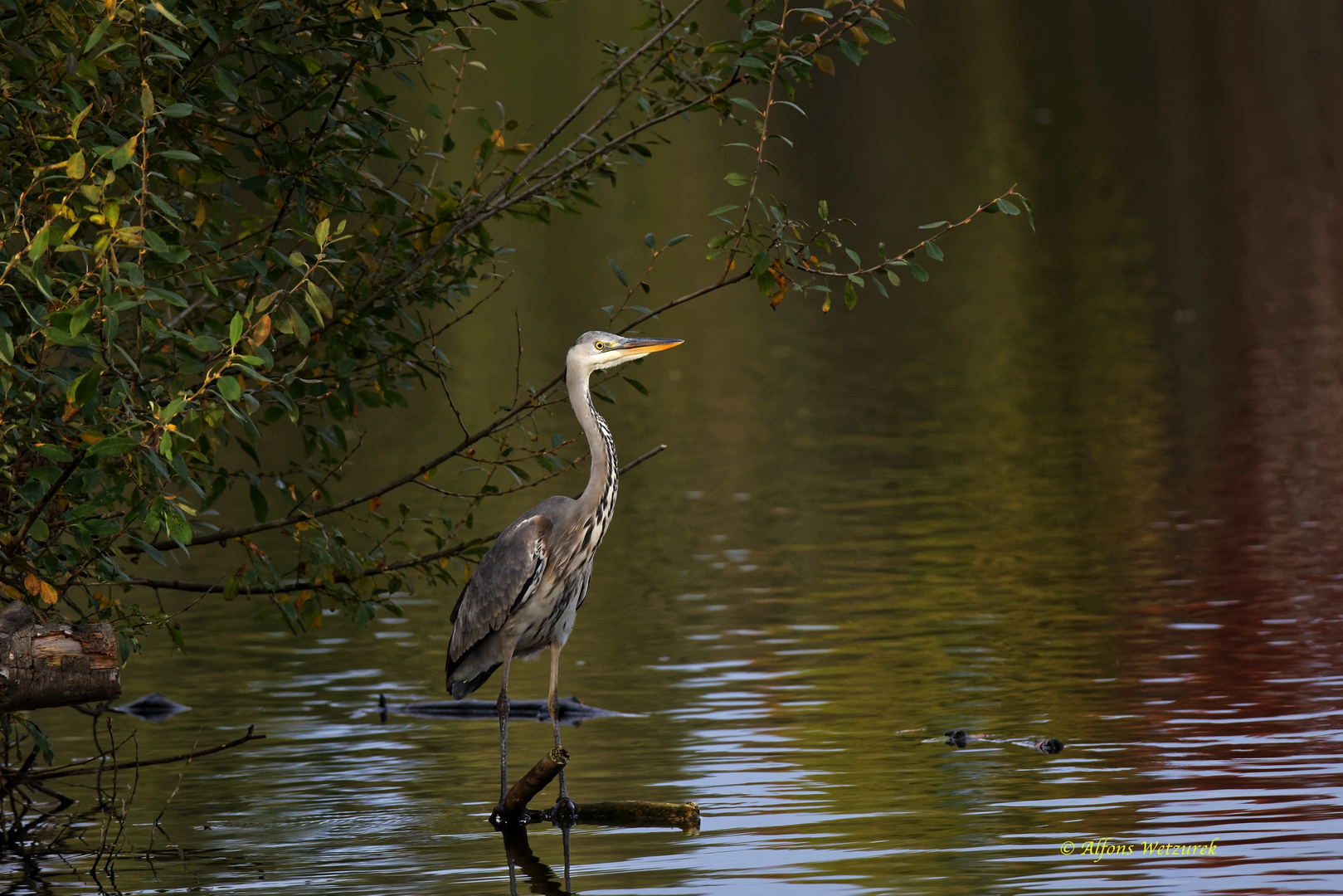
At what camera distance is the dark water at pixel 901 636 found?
1042 centimetres

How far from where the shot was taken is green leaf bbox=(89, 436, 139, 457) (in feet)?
26.0

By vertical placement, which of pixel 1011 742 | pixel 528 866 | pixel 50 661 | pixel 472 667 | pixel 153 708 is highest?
pixel 50 661

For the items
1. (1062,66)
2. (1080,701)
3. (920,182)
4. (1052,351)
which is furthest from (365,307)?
(1062,66)

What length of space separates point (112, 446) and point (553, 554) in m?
3.79

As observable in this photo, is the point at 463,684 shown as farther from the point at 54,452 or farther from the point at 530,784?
the point at 54,452

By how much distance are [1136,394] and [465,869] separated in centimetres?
1940

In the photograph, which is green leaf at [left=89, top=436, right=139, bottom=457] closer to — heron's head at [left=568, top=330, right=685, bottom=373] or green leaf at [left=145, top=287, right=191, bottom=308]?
green leaf at [left=145, top=287, right=191, bottom=308]

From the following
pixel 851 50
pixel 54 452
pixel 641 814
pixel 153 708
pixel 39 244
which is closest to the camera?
pixel 39 244

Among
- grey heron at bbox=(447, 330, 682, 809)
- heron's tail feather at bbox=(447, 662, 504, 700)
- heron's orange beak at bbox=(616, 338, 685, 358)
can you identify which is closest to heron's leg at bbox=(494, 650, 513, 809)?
grey heron at bbox=(447, 330, 682, 809)

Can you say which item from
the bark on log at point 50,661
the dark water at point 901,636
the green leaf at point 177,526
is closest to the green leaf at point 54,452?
the green leaf at point 177,526

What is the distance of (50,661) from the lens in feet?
26.8

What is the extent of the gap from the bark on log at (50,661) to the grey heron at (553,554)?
10.9ft

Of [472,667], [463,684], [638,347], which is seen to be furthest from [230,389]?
[463,684]

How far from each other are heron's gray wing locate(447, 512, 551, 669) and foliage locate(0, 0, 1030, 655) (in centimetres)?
28
